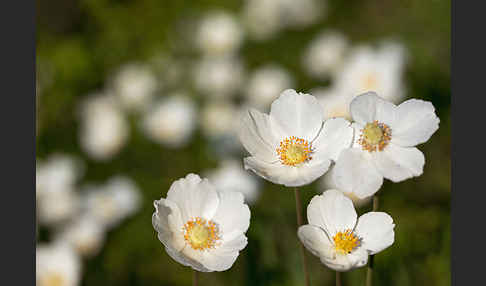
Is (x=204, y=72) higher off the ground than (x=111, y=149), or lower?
higher

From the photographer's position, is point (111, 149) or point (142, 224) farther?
point (111, 149)

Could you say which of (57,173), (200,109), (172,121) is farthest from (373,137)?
(200,109)

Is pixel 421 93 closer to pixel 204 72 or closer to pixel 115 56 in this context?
pixel 204 72

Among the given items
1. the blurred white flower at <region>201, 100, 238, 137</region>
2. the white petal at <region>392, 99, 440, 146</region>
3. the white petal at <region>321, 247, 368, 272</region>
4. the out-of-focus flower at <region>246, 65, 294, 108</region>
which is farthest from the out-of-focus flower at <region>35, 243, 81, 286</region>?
the out-of-focus flower at <region>246, 65, 294, 108</region>

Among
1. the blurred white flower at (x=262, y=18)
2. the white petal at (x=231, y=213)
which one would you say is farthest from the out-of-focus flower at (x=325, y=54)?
the white petal at (x=231, y=213)

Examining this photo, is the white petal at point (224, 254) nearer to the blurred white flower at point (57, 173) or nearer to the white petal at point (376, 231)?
the white petal at point (376, 231)

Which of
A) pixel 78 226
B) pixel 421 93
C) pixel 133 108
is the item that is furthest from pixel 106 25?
Answer: pixel 421 93

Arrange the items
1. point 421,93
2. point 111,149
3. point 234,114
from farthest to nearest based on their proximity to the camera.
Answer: point 234,114 < point 111,149 < point 421,93
